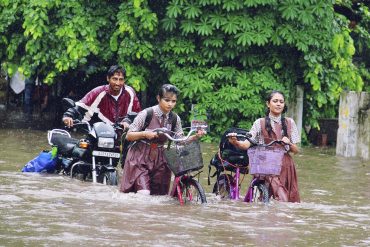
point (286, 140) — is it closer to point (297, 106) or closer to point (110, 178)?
point (110, 178)

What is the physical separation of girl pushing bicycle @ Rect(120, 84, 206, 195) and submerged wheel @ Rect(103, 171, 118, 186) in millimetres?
930

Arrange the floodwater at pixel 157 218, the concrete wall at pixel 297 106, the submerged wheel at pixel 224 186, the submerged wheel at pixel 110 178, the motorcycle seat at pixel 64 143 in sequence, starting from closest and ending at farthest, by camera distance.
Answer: the floodwater at pixel 157 218 → the submerged wheel at pixel 224 186 → the submerged wheel at pixel 110 178 → the motorcycle seat at pixel 64 143 → the concrete wall at pixel 297 106

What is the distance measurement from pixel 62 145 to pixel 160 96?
2.57m

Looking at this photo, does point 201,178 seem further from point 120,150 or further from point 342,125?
point 342,125

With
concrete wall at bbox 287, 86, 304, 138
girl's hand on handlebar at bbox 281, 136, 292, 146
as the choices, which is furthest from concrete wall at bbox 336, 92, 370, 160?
girl's hand on handlebar at bbox 281, 136, 292, 146

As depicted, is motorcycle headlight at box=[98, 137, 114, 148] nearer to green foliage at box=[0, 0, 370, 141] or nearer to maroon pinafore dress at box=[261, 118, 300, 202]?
maroon pinafore dress at box=[261, 118, 300, 202]

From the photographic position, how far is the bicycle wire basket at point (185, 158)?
1000cm

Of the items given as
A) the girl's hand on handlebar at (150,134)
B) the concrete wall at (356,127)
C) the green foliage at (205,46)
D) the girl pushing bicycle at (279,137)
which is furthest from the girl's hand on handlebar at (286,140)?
the green foliage at (205,46)

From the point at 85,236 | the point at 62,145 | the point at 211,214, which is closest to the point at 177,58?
the point at 62,145

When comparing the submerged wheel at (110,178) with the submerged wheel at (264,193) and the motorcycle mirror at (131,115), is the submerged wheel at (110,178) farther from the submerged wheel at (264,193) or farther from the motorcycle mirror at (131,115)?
the submerged wheel at (264,193)

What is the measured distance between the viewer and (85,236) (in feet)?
26.7

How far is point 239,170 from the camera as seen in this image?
10945mm

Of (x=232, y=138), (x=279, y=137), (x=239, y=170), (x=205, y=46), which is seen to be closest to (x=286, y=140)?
(x=279, y=137)

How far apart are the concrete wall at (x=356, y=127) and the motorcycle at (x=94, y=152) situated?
7544mm
